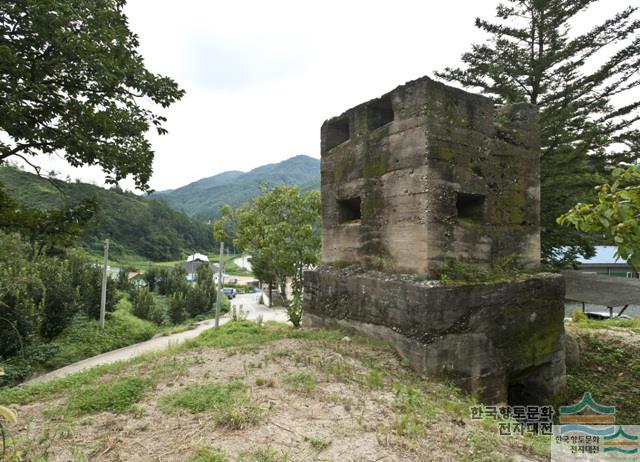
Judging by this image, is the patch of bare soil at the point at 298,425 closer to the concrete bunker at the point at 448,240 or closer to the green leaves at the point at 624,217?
the concrete bunker at the point at 448,240

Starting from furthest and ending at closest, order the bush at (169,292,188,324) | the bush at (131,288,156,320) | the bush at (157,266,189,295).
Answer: the bush at (157,266,189,295) → the bush at (169,292,188,324) → the bush at (131,288,156,320)

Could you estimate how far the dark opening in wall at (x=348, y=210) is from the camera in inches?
273

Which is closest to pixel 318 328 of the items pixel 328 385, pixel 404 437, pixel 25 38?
pixel 328 385

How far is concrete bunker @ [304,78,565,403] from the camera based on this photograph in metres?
4.89

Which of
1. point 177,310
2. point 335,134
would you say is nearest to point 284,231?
point 335,134

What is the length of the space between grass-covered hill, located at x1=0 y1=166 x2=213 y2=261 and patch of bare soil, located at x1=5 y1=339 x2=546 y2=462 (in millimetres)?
48875

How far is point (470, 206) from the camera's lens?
229 inches

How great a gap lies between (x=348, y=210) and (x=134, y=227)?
213 feet

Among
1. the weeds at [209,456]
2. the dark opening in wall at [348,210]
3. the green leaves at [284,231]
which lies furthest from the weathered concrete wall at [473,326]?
the green leaves at [284,231]

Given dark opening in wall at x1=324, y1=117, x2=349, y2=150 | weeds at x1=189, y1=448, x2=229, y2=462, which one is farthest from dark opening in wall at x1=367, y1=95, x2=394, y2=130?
weeds at x1=189, y1=448, x2=229, y2=462

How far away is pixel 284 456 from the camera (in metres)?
2.61

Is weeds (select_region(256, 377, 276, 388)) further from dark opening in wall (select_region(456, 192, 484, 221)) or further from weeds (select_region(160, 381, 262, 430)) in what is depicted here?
dark opening in wall (select_region(456, 192, 484, 221))

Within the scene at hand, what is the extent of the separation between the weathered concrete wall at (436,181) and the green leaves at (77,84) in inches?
149

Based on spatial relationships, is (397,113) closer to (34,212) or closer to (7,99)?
(7,99)
